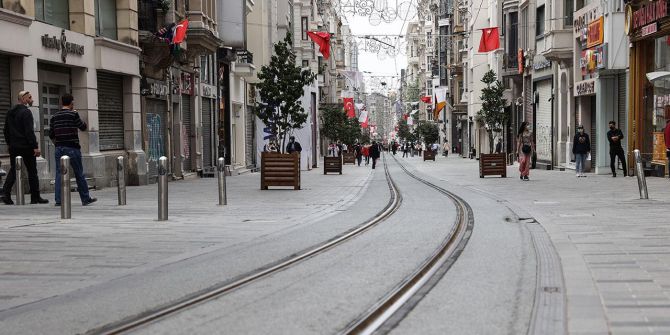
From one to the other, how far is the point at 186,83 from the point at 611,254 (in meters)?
25.0

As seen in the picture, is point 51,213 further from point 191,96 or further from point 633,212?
point 191,96

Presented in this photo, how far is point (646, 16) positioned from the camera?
82.2 feet

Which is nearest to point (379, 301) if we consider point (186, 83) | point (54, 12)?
point (54, 12)

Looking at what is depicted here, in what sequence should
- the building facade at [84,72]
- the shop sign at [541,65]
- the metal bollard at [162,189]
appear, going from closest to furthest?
the metal bollard at [162,189]
the building facade at [84,72]
the shop sign at [541,65]

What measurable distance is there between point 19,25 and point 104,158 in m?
5.35

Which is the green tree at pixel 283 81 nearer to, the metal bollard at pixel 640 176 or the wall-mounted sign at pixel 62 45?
the wall-mounted sign at pixel 62 45

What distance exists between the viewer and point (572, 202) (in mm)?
15812

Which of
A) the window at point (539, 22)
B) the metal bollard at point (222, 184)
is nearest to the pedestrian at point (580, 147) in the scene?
the window at point (539, 22)

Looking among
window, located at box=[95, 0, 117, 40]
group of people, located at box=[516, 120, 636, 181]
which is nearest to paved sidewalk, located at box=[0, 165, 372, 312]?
window, located at box=[95, 0, 117, 40]

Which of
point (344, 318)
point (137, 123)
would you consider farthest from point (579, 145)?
point (344, 318)

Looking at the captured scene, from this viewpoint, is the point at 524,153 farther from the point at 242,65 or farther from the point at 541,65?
the point at 242,65

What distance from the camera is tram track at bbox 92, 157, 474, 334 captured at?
200 inches

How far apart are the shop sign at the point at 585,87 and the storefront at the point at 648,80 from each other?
14.3 ft

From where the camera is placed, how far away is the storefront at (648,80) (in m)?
24.2
